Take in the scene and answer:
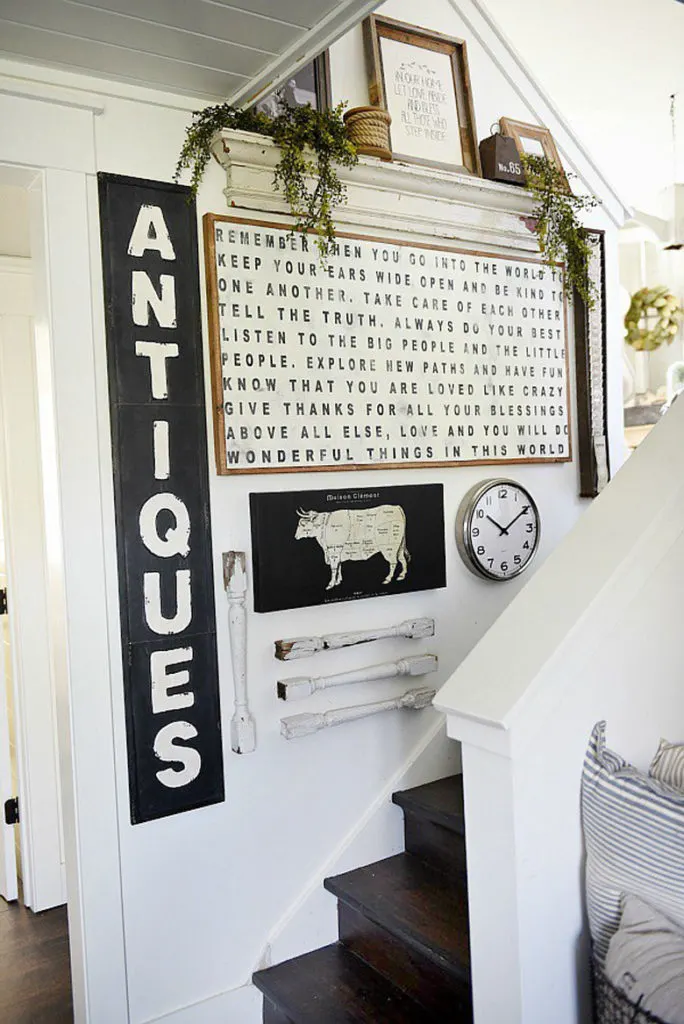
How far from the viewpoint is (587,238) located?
9.71 feet

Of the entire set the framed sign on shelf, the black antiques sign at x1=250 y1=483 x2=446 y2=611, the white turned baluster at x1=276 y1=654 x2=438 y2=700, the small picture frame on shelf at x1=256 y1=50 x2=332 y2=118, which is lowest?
the white turned baluster at x1=276 y1=654 x2=438 y2=700

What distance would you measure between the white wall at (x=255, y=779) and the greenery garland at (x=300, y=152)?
0.16ft

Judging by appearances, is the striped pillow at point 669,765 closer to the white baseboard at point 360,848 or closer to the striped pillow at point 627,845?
the striped pillow at point 627,845

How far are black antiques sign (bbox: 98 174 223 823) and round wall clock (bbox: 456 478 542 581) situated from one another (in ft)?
2.87

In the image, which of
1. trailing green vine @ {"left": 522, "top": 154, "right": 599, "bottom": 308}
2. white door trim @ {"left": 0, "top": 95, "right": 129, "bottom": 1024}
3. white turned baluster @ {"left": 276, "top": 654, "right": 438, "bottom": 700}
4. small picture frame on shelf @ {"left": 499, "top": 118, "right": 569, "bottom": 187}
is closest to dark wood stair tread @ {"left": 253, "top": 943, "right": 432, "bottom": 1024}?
white door trim @ {"left": 0, "top": 95, "right": 129, "bottom": 1024}

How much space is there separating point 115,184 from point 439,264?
101 centimetres

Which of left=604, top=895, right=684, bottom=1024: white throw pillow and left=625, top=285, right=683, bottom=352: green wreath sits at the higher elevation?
left=625, top=285, right=683, bottom=352: green wreath

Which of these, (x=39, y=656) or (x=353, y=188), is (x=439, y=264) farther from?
(x=39, y=656)

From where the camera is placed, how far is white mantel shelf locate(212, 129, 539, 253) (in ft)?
7.34

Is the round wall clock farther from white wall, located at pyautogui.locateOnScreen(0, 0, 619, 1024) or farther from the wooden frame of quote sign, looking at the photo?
the wooden frame of quote sign

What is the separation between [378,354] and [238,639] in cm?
92

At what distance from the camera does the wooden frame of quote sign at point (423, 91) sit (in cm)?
260

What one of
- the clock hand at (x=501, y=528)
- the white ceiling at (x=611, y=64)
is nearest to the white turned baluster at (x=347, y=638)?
the clock hand at (x=501, y=528)

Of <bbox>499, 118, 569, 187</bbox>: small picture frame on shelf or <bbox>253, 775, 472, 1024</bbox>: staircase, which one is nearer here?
<bbox>253, 775, 472, 1024</bbox>: staircase
